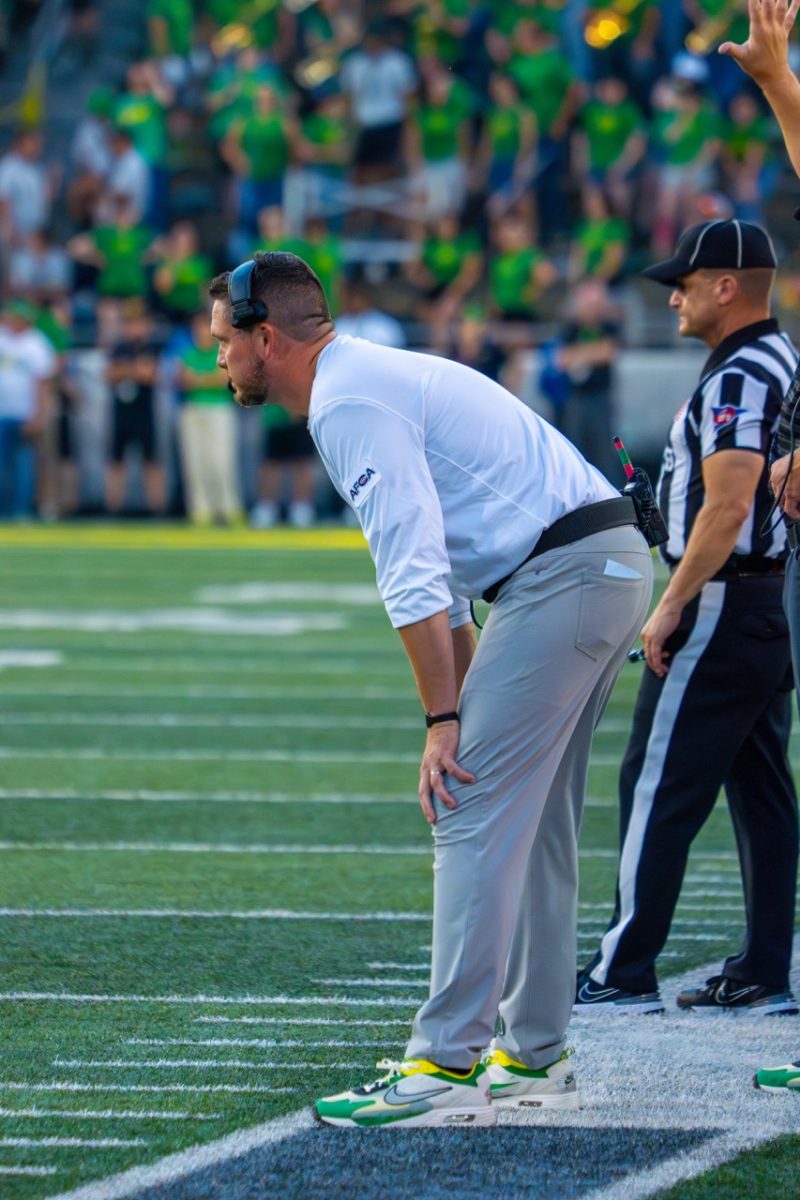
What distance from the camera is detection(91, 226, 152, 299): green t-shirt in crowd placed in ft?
75.6

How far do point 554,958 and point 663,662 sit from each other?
1092 mm

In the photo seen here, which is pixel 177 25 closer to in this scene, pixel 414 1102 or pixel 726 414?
pixel 726 414

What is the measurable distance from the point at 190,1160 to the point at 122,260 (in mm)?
19715

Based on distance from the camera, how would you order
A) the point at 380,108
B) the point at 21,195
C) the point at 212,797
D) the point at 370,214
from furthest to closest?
the point at 21,195 < the point at 380,108 < the point at 370,214 < the point at 212,797

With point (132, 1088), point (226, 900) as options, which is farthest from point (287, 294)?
point (226, 900)

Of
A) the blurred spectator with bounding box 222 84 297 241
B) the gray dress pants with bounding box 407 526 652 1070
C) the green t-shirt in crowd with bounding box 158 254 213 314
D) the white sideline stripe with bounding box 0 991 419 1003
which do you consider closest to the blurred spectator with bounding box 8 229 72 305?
the green t-shirt in crowd with bounding box 158 254 213 314

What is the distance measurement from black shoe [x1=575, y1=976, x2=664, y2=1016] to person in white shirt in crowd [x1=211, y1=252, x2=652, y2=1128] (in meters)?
0.87

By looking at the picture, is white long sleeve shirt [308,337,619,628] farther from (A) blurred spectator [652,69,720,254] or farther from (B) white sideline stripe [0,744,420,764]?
(A) blurred spectator [652,69,720,254]

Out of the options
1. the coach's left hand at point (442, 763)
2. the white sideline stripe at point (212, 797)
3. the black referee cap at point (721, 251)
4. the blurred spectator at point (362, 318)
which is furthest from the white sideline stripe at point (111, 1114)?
the blurred spectator at point (362, 318)

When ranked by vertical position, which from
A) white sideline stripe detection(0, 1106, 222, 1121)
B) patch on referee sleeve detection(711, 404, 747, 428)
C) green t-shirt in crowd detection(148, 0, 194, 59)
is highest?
green t-shirt in crowd detection(148, 0, 194, 59)

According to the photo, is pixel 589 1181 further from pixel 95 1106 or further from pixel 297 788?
pixel 297 788

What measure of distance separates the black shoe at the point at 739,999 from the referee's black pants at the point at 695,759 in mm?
24

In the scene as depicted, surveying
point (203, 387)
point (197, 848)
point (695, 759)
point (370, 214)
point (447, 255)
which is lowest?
point (197, 848)

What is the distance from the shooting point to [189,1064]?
4.73m
